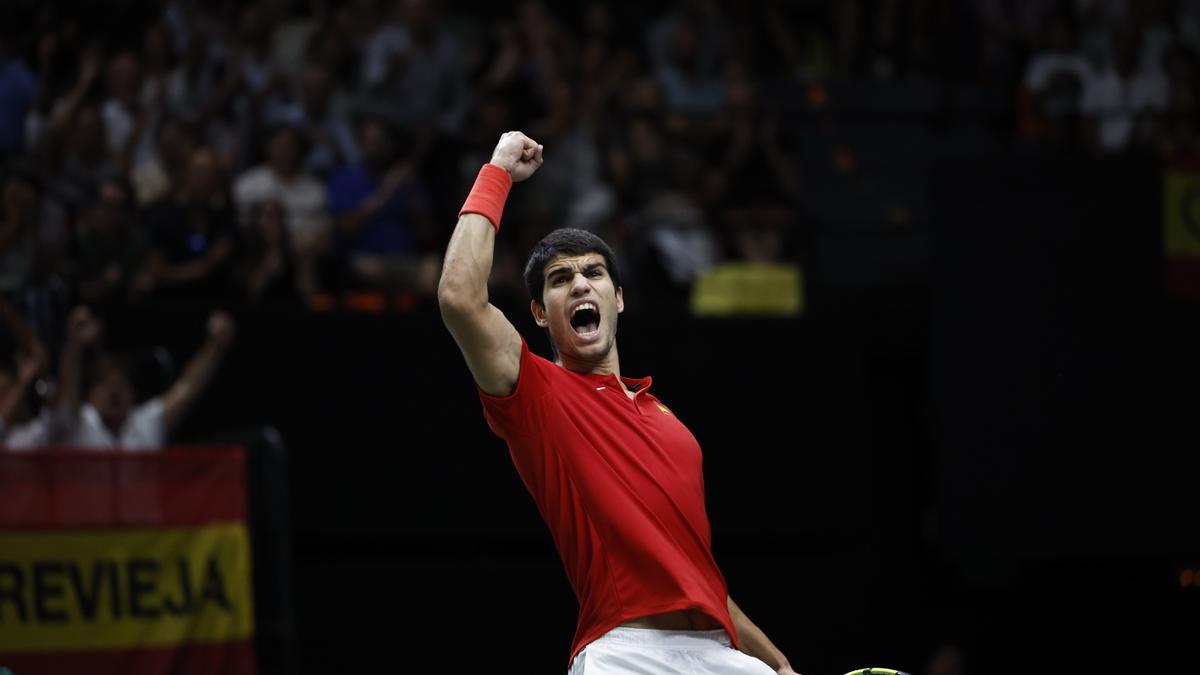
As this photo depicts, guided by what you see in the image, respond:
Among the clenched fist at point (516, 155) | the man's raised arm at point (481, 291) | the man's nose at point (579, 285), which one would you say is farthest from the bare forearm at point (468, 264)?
the man's nose at point (579, 285)

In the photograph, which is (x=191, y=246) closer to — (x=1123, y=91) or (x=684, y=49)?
(x=684, y=49)

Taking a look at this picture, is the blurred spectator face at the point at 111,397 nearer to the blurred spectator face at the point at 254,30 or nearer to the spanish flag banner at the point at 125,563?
the spanish flag banner at the point at 125,563

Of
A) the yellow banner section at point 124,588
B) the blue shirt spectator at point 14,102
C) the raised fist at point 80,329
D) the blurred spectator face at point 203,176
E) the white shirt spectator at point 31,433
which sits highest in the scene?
the blue shirt spectator at point 14,102

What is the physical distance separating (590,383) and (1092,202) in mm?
6179

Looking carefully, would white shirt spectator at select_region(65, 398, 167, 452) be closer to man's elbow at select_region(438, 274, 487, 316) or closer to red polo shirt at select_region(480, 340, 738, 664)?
red polo shirt at select_region(480, 340, 738, 664)

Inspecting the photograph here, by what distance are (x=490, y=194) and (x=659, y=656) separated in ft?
4.48

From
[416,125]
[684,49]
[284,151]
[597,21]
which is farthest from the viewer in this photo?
[597,21]

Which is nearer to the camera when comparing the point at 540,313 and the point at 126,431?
the point at 540,313

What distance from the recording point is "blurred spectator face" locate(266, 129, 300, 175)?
10484 mm

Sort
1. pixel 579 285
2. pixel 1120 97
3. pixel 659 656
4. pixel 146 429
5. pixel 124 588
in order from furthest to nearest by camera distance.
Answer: pixel 1120 97
pixel 146 429
pixel 124 588
pixel 579 285
pixel 659 656

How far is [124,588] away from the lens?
7777 mm

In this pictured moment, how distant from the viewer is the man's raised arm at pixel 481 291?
414cm

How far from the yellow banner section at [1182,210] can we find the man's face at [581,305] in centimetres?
631

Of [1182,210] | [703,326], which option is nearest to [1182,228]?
[1182,210]
